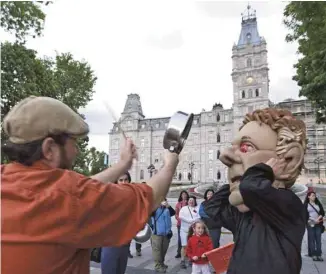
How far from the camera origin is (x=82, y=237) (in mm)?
1437

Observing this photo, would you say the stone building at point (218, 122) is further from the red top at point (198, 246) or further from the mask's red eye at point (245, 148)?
the mask's red eye at point (245, 148)

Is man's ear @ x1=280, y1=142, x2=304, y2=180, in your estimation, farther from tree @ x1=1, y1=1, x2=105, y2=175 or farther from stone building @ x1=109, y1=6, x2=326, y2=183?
stone building @ x1=109, y1=6, x2=326, y2=183

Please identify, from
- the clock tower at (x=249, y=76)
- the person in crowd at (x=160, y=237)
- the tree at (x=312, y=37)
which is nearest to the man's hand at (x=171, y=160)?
the person in crowd at (x=160, y=237)

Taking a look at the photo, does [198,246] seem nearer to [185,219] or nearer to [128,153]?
[185,219]

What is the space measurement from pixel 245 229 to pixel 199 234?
10.8ft

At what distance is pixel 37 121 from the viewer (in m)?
1.54

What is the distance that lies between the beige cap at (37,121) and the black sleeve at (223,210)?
5.45 feet

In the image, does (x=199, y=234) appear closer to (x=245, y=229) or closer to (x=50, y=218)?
(x=245, y=229)

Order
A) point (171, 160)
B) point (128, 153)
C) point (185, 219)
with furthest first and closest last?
point (185, 219), point (128, 153), point (171, 160)

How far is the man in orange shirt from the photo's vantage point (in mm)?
1387

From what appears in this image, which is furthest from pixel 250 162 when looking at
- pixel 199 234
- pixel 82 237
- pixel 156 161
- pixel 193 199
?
pixel 156 161

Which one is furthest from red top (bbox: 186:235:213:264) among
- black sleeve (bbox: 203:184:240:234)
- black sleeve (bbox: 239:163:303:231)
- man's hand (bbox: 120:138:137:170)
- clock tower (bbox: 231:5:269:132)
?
clock tower (bbox: 231:5:269:132)

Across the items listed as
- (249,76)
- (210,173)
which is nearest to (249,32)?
(249,76)

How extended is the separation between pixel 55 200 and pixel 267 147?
5.56 feet
